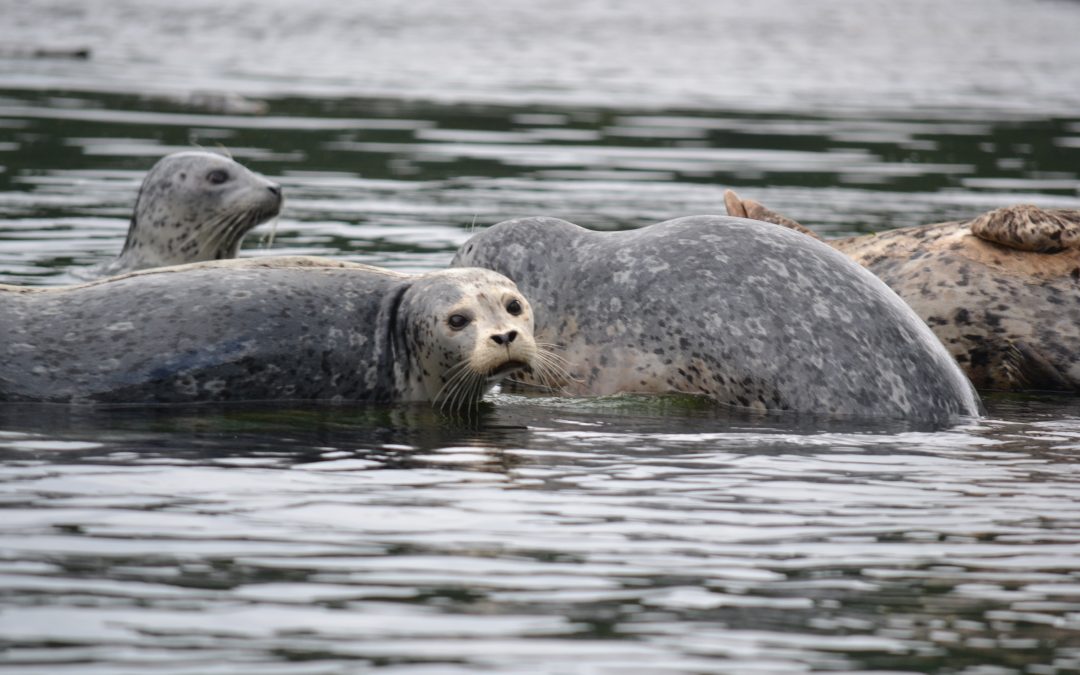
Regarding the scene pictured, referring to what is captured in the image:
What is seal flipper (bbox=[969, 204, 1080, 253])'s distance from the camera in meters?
9.61

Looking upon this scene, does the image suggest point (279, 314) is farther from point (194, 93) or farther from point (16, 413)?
point (194, 93)

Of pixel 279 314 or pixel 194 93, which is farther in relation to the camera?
pixel 194 93

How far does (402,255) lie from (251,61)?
18.5 meters

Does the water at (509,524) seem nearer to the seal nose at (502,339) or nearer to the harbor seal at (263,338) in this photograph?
the harbor seal at (263,338)

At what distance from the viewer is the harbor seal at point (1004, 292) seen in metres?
9.27

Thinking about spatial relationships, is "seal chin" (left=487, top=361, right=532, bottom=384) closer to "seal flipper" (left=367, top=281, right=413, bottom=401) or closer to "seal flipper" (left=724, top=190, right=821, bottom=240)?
"seal flipper" (left=367, top=281, right=413, bottom=401)

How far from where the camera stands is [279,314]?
8.03 metres

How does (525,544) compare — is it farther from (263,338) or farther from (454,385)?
(263,338)

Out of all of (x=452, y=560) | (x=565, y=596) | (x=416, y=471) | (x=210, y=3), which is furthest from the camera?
(x=210, y=3)

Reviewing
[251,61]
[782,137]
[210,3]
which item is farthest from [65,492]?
[210,3]

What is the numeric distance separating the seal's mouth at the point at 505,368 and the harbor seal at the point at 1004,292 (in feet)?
8.56

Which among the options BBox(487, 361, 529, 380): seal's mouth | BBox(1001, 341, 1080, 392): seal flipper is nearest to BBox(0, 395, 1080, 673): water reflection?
BBox(487, 361, 529, 380): seal's mouth

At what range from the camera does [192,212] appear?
11484 mm

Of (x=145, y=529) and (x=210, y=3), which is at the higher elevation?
(x=210, y=3)
